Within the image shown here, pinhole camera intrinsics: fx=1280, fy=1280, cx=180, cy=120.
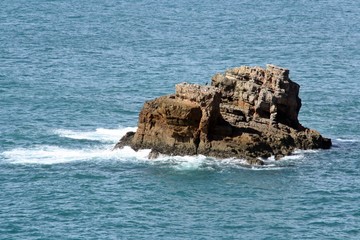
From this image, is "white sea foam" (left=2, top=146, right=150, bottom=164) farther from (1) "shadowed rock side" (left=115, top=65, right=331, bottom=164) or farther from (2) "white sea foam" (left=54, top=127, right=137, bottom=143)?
(2) "white sea foam" (left=54, top=127, right=137, bottom=143)

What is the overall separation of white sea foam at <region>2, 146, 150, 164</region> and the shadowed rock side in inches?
45.0

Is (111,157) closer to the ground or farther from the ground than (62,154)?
farther from the ground

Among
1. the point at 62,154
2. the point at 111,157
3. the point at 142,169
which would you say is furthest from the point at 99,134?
the point at 142,169

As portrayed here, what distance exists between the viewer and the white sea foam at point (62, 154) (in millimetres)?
121562

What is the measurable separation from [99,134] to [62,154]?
9.16 m

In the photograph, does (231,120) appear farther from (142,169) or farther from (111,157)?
(111,157)

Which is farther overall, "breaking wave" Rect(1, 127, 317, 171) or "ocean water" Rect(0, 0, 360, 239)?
"breaking wave" Rect(1, 127, 317, 171)

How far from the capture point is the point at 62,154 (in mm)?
124188

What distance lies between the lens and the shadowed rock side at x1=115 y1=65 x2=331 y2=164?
11900 cm

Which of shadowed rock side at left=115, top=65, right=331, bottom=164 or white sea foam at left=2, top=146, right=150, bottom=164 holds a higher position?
shadowed rock side at left=115, top=65, right=331, bottom=164

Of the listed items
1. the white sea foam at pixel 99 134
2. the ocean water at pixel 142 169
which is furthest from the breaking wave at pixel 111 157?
the ocean water at pixel 142 169

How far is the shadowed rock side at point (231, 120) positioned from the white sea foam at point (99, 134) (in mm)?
5766

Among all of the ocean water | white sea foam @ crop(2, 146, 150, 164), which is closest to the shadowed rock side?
white sea foam @ crop(2, 146, 150, 164)

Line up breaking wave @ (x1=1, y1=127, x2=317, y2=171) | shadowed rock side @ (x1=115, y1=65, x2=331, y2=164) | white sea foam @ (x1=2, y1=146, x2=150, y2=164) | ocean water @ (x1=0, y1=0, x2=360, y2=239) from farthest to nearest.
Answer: white sea foam @ (x1=2, y1=146, x2=150, y2=164), shadowed rock side @ (x1=115, y1=65, x2=331, y2=164), breaking wave @ (x1=1, y1=127, x2=317, y2=171), ocean water @ (x1=0, y1=0, x2=360, y2=239)
